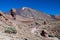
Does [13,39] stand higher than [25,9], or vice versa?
[25,9]

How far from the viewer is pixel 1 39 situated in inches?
566

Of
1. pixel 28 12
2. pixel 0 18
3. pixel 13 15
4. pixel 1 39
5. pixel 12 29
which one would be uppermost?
pixel 28 12

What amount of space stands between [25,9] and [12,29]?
15533cm

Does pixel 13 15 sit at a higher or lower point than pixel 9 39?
higher

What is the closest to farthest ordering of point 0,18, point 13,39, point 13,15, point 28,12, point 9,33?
point 13,39 → point 9,33 → point 0,18 → point 13,15 → point 28,12

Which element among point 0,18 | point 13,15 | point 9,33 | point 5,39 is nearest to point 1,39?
point 5,39

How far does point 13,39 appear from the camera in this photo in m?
15.4

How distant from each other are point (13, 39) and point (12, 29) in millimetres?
3656

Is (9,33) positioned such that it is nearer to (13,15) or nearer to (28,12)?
(13,15)

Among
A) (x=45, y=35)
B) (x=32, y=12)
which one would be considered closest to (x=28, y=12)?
(x=32, y=12)

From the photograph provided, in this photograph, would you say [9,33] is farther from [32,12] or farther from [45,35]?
[32,12]

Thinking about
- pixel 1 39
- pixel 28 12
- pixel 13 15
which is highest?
pixel 28 12

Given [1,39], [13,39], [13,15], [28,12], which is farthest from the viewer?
[28,12]

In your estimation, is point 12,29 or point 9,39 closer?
point 9,39
